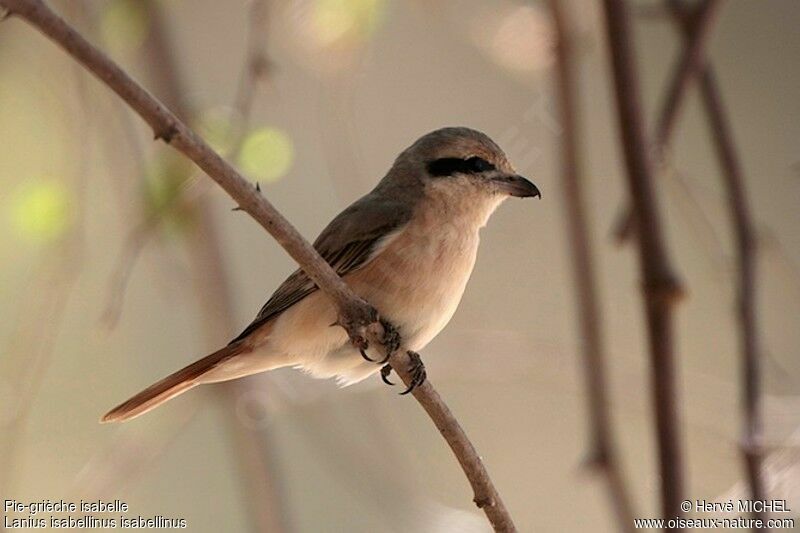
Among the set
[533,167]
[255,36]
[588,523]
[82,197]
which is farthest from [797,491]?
[533,167]

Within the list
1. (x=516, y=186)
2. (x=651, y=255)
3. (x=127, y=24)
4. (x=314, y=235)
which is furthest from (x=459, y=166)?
(x=314, y=235)

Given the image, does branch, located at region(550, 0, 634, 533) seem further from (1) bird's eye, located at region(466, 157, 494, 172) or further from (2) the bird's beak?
(1) bird's eye, located at region(466, 157, 494, 172)

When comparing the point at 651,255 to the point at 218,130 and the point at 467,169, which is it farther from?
the point at 218,130

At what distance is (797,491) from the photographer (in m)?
2.87

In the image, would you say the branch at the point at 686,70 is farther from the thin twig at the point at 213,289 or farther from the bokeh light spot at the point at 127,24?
the bokeh light spot at the point at 127,24

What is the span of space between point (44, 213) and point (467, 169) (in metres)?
1.31

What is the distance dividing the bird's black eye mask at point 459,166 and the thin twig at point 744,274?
73 cm

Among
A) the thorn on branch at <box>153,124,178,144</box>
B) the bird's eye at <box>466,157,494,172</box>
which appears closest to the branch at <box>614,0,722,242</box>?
Result: the bird's eye at <box>466,157,494,172</box>

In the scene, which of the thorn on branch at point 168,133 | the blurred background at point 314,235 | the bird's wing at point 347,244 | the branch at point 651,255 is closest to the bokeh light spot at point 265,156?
the blurred background at point 314,235

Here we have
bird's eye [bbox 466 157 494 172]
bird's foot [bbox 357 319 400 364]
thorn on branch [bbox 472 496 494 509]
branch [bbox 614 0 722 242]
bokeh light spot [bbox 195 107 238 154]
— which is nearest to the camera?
thorn on branch [bbox 472 496 494 509]

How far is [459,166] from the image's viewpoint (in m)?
3.51

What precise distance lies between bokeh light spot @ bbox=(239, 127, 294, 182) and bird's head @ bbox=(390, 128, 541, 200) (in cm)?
54

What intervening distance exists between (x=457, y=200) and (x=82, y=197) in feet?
3.70

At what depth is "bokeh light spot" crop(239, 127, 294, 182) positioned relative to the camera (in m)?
3.13
